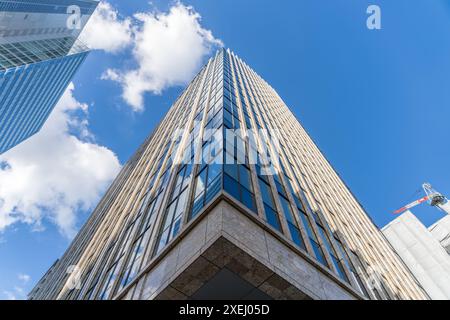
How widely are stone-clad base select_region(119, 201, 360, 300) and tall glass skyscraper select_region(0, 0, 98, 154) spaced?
305 feet

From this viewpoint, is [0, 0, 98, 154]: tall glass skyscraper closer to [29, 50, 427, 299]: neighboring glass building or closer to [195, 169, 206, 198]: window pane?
[29, 50, 427, 299]: neighboring glass building

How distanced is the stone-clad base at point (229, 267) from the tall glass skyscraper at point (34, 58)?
9281 cm

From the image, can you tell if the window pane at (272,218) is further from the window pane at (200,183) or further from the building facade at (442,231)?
the building facade at (442,231)

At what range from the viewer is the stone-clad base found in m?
11.7

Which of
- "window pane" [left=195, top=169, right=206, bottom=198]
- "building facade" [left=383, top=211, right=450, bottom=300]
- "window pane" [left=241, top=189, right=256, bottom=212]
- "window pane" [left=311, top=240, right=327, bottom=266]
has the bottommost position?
"window pane" [left=311, top=240, right=327, bottom=266]

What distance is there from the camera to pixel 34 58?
107 metres

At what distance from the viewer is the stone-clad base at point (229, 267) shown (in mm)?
11703

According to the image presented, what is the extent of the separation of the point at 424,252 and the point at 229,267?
2676 inches

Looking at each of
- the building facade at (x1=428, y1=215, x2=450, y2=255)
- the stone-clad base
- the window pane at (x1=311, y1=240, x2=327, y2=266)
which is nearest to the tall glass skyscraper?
the stone-clad base

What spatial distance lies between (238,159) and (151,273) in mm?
7822

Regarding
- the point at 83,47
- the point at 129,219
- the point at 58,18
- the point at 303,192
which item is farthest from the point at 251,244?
the point at 83,47

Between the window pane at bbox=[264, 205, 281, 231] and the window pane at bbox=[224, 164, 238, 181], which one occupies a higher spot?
the window pane at bbox=[224, 164, 238, 181]

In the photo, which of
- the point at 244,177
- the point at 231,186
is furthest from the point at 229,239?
the point at 244,177

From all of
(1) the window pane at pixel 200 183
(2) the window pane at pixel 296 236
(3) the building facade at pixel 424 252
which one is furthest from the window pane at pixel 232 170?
(3) the building facade at pixel 424 252
